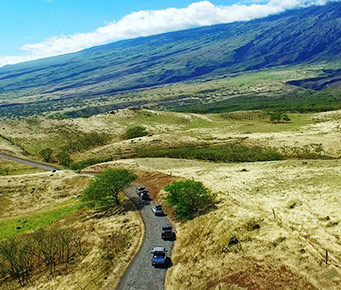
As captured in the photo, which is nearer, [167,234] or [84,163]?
[167,234]

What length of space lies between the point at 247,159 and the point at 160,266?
202 ft

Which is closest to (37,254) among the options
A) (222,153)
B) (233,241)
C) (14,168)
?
(233,241)

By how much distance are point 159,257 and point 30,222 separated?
132 feet

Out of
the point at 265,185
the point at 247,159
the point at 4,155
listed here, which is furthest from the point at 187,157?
the point at 4,155

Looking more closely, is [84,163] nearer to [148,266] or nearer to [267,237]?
[148,266]

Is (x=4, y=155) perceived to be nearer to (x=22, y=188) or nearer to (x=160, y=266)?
(x=22, y=188)

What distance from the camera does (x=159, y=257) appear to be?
4234 centimetres

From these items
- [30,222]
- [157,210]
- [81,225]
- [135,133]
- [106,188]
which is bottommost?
A: [135,133]

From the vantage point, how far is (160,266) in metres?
42.0

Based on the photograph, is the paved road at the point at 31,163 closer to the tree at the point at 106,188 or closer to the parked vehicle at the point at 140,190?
the parked vehicle at the point at 140,190

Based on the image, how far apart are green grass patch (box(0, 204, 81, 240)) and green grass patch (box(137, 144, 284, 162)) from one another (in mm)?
47610

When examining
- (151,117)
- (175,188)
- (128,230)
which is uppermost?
(175,188)

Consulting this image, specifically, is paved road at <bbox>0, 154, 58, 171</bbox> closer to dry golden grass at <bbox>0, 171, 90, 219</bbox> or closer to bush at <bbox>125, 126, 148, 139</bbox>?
dry golden grass at <bbox>0, 171, 90, 219</bbox>

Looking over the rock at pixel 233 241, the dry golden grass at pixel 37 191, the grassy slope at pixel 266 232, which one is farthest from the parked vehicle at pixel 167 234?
the dry golden grass at pixel 37 191
